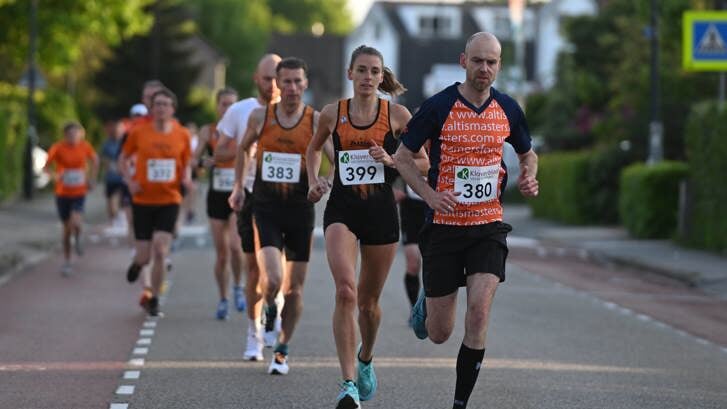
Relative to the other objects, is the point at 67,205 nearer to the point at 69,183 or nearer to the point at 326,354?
the point at 69,183

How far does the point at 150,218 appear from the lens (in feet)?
49.5

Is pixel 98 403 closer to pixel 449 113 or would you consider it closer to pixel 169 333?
pixel 449 113

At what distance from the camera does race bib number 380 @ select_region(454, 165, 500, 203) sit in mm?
8672

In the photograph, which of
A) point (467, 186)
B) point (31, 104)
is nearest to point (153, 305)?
point (467, 186)

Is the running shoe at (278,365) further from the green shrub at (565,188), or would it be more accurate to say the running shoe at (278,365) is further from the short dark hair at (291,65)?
the green shrub at (565,188)

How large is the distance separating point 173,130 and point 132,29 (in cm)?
2875

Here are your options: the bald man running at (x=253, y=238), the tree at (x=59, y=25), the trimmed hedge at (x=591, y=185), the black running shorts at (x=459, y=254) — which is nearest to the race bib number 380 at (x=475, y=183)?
the black running shorts at (x=459, y=254)

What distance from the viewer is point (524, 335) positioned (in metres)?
13.9

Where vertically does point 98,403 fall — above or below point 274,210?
below

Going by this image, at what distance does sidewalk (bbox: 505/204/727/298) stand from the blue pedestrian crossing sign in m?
2.82

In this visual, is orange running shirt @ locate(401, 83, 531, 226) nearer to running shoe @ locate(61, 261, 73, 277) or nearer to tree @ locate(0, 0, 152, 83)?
running shoe @ locate(61, 261, 73, 277)

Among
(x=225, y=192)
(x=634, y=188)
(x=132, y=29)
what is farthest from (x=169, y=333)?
(x=132, y=29)

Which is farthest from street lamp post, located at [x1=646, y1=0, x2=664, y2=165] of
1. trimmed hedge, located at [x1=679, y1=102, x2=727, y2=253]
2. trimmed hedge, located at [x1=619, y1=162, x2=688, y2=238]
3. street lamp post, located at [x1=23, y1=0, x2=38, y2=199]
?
street lamp post, located at [x1=23, y1=0, x2=38, y2=199]

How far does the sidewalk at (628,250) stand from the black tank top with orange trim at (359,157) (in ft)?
35.5
